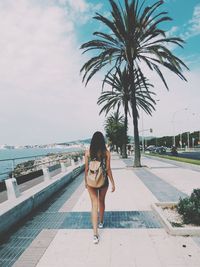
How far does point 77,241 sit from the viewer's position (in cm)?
524

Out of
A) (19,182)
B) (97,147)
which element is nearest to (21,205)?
(97,147)

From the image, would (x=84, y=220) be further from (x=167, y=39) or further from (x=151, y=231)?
(x=167, y=39)

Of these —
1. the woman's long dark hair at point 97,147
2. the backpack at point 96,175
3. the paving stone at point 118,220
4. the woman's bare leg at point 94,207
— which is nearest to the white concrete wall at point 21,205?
the paving stone at point 118,220

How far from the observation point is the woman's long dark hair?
17.4 feet

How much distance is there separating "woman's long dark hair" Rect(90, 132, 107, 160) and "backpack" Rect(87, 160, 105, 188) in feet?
0.42

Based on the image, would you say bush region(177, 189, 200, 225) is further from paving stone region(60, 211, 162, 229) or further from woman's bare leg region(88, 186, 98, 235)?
woman's bare leg region(88, 186, 98, 235)

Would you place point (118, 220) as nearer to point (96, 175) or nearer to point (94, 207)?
point (94, 207)

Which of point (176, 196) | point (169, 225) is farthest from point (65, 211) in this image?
point (176, 196)

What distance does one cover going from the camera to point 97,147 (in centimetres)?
531

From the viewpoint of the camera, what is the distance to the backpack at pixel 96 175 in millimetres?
5188

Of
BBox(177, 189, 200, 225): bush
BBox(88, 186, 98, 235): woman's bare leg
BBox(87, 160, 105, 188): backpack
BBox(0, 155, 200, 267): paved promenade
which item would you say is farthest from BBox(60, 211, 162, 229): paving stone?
BBox(87, 160, 105, 188): backpack

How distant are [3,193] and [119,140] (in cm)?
3994

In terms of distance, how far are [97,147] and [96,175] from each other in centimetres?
51

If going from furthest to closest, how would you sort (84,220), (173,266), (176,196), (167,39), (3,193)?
(167,39) → (176,196) → (3,193) → (84,220) → (173,266)
